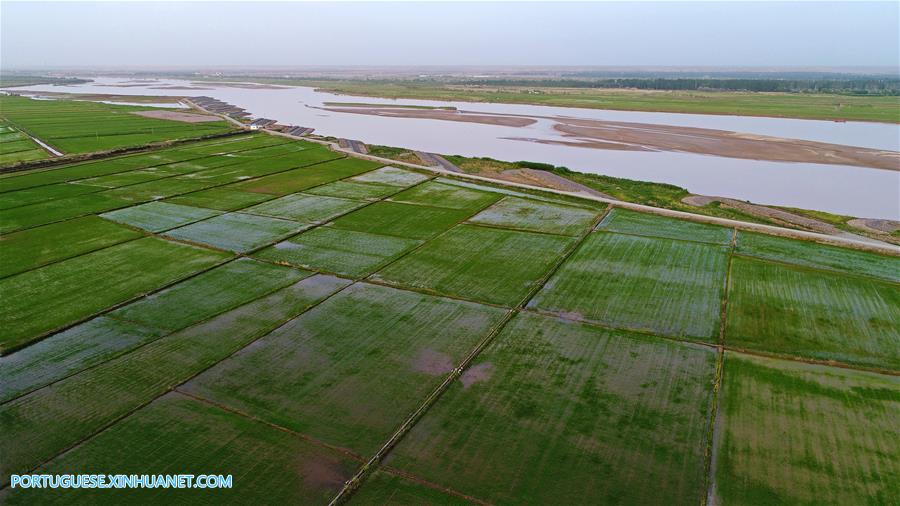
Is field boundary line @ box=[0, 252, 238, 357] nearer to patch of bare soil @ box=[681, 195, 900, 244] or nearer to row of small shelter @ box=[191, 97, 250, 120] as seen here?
patch of bare soil @ box=[681, 195, 900, 244]

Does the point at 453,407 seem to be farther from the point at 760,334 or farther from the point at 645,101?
the point at 645,101

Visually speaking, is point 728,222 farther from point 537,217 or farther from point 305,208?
point 305,208

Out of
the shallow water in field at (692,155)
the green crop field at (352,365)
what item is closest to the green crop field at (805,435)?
the green crop field at (352,365)

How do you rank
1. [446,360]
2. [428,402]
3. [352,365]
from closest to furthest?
[428,402] → [352,365] → [446,360]

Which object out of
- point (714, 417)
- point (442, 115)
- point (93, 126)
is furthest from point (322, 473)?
point (442, 115)

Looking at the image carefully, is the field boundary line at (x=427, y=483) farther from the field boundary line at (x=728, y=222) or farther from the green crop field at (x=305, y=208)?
the field boundary line at (x=728, y=222)

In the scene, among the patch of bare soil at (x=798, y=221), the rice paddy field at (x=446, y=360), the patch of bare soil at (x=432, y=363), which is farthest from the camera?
the patch of bare soil at (x=798, y=221)
